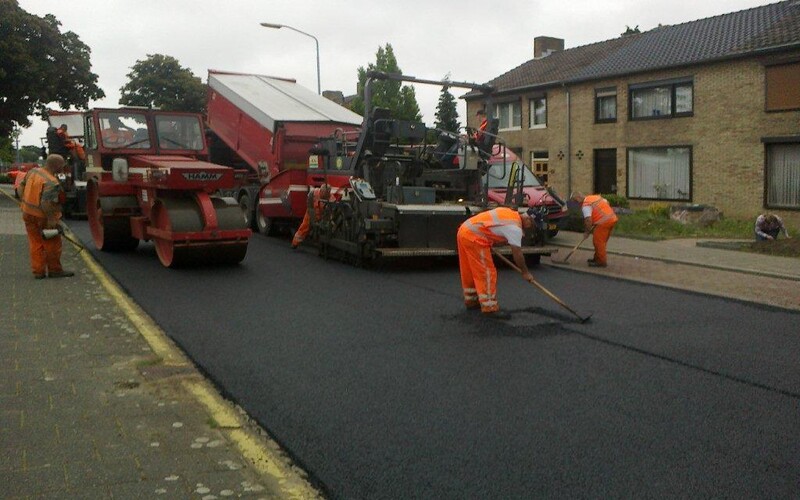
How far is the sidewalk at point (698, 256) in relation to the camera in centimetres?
1235

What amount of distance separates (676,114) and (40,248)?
64.9ft

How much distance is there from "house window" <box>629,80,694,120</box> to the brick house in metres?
0.03

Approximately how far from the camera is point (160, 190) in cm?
1167

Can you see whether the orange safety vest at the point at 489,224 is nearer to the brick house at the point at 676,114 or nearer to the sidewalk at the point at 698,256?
the sidewalk at the point at 698,256

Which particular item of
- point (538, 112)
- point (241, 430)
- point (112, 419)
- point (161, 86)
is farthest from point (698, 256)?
point (161, 86)

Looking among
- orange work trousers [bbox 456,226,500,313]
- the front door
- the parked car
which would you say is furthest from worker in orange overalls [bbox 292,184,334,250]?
the front door

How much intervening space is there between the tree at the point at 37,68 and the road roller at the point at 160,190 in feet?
77.3

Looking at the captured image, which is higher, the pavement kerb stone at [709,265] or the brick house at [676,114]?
the brick house at [676,114]

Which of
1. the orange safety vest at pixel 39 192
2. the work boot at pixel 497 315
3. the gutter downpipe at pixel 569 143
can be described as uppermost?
the gutter downpipe at pixel 569 143

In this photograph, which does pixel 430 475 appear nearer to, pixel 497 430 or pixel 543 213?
pixel 497 430

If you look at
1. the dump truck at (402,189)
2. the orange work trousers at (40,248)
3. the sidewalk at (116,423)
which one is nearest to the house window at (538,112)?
the dump truck at (402,189)

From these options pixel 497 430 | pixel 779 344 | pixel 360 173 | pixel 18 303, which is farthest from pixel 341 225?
pixel 497 430

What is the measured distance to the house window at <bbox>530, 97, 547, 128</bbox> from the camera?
30.0 meters

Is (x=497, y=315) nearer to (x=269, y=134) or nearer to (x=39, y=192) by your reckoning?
(x=39, y=192)
